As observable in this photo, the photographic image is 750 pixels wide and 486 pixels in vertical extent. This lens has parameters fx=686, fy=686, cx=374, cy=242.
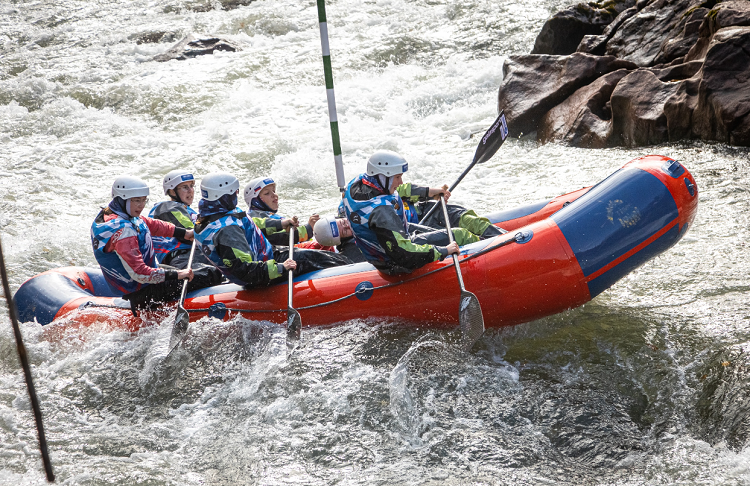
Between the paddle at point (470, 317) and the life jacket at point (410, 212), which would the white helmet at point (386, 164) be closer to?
the paddle at point (470, 317)

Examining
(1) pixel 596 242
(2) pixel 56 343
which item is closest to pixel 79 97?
(2) pixel 56 343

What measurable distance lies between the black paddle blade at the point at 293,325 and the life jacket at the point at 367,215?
659 mm

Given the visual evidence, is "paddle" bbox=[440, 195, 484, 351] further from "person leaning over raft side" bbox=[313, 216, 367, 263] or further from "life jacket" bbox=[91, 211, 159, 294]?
"life jacket" bbox=[91, 211, 159, 294]

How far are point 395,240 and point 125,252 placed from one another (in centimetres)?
194

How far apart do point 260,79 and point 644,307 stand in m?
8.66

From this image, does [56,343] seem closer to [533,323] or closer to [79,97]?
[533,323]

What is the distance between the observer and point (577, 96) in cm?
884

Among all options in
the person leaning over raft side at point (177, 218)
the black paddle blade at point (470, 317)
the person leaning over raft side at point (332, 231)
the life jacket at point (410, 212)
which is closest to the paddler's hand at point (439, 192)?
the life jacket at point (410, 212)

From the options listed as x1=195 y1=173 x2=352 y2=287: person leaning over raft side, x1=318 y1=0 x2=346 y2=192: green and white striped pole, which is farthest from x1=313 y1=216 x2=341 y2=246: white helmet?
x1=318 y1=0 x2=346 y2=192: green and white striped pole

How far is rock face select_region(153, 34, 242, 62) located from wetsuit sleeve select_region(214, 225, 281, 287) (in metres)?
9.11

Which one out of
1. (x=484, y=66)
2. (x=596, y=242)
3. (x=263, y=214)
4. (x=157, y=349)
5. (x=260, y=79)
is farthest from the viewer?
(x=260, y=79)

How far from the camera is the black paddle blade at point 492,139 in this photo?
6.05 metres

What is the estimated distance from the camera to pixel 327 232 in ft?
17.8

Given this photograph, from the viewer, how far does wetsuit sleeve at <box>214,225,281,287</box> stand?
4746mm
